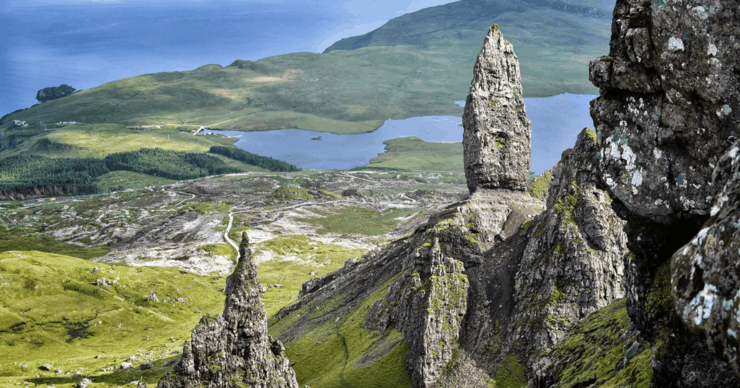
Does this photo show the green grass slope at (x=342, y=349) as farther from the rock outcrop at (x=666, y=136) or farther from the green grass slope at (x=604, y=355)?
the rock outcrop at (x=666, y=136)

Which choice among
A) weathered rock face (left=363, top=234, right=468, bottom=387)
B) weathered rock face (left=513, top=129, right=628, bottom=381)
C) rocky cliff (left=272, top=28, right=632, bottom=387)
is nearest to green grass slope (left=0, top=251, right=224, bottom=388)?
rocky cliff (left=272, top=28, right=632, bottom=387)

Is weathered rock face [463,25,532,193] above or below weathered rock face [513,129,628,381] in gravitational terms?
above

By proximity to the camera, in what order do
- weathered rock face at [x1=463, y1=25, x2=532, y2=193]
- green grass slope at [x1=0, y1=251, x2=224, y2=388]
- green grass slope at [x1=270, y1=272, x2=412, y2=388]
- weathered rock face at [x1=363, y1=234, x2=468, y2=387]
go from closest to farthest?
weathered rock face at [x1=363, y1=234, x2=468, y2=387] → green grass slope at [x1=270, y1=272, x2=412, y2=388] → weathered rock face at [x1=463, y1=25, x2=532, y2=193] → green grass slope at [x1=0, y1=251, x2=224, y2=388]

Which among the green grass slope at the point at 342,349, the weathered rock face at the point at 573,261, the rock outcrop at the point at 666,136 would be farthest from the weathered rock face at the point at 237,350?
the rock outcrop at the point at 666,136

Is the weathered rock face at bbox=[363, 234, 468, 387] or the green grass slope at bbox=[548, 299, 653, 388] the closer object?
the green grass slope at bbox=[548, 299, 653, 388]

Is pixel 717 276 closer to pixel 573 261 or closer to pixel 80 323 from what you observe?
pixel 573 261

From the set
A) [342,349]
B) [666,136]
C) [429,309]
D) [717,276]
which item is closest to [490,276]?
[429,309]

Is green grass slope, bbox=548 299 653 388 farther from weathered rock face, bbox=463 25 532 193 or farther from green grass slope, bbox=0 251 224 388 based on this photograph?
green grass slope, bbox=0 251 224 388
